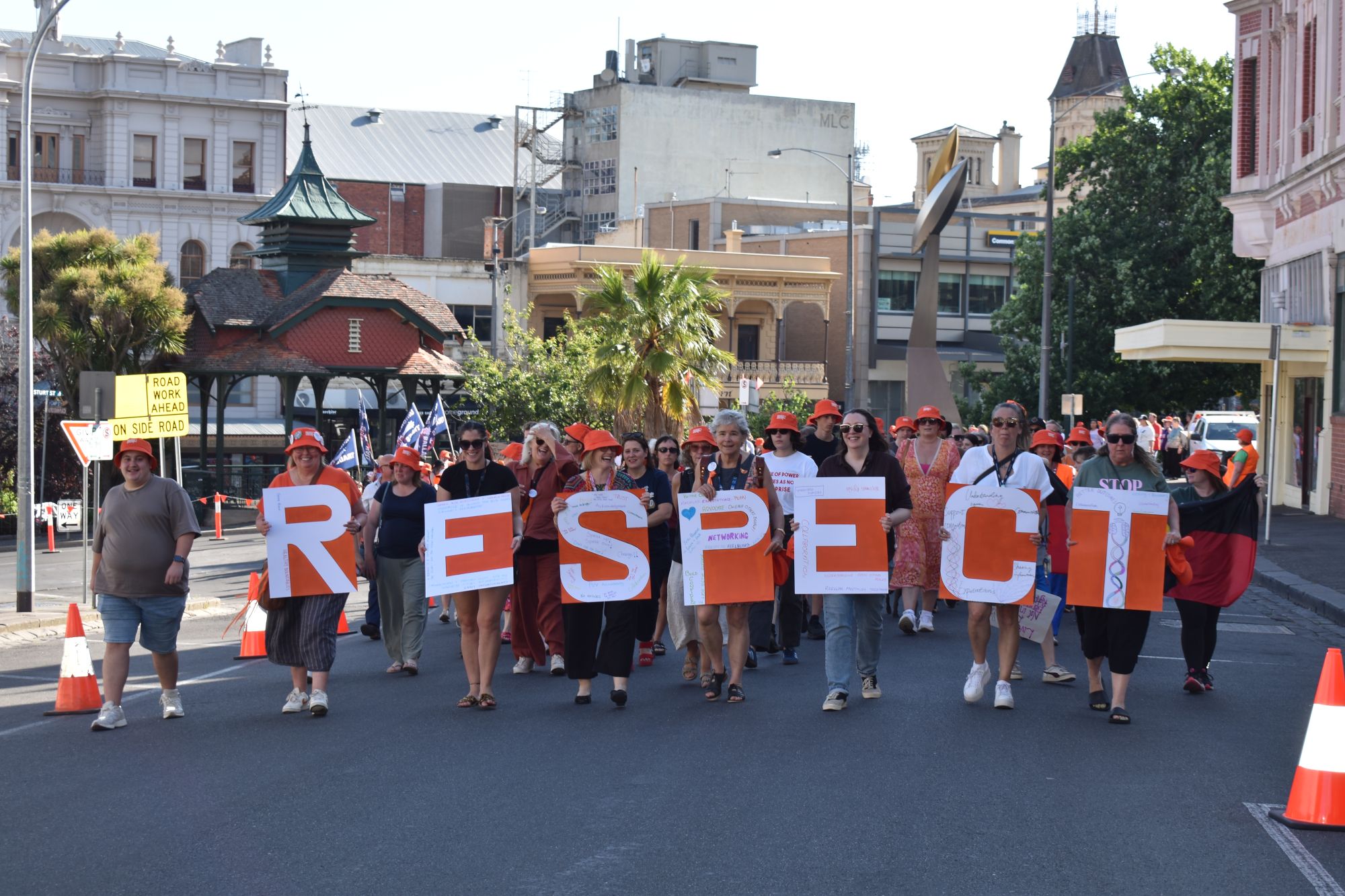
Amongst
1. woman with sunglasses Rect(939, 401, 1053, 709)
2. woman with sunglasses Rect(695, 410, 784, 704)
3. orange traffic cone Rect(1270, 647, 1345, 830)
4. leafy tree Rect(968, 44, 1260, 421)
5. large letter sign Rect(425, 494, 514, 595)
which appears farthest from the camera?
leafy tree Rect(968, 44, 1260, 421)

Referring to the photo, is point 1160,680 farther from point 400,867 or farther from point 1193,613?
point 400,867

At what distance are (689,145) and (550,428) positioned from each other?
6778 cm

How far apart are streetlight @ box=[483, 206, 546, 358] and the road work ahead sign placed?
35794mm

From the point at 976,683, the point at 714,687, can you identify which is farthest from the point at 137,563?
the point at 976,683

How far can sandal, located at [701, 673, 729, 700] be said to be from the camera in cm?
1096

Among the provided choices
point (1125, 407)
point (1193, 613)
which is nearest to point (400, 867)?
point (1193, 613)

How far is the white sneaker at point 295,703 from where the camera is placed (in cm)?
1068

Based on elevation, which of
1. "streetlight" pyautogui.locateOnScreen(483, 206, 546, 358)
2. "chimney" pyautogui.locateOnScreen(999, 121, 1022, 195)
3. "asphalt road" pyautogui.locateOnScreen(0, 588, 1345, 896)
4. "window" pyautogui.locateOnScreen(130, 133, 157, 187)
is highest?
"chimney" pyautogui.locateOnScreen(999, 121, 1022, 195)

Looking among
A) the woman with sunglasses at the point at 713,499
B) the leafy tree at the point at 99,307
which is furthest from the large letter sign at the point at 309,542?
the leafy tree at the point at 99,307

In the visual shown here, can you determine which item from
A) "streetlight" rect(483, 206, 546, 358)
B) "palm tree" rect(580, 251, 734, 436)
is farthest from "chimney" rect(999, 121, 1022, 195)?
"palm tree" rect(580, 251, 734, 436)

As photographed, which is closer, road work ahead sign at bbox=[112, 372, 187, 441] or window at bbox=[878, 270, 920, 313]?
road work ahead sign at bbox=[112, 372, 187, 441]

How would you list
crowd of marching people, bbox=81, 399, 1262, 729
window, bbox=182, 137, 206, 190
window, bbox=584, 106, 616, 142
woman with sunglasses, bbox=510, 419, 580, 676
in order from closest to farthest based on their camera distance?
crowd of marching people, bbox=81, 399, 1262, 729 → woman with sunglasses, bbox=510, 419, 580, 676 → window, bbox=182, 137, 206, 190 → window, bbox=584, 106, 616, 142

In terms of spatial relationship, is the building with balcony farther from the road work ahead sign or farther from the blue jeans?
the blue jeans

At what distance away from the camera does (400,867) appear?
676cm
